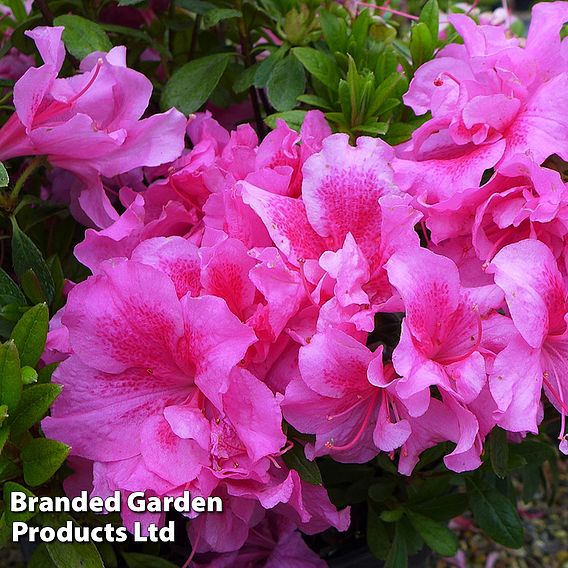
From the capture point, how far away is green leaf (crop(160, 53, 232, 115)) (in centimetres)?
89

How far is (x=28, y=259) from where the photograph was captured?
78cm

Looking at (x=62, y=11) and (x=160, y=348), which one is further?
(x=62, y=11)

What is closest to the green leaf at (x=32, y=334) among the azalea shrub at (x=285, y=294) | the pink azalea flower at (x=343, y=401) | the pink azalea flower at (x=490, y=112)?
the azalea shrub at (x=285, y=294)

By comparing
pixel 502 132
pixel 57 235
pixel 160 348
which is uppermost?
pixel 502 132

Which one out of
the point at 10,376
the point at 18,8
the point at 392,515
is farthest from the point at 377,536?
the point at 18,8

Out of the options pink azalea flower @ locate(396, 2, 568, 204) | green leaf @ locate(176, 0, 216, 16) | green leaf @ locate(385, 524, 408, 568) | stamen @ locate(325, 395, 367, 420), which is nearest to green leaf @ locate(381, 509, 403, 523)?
green leaf @ locate(385, 524, 408, 568)

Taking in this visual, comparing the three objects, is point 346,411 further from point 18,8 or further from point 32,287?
point 18,8

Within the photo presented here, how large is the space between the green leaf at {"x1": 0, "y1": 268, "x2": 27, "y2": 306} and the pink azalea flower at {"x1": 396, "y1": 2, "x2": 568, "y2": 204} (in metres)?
0.37

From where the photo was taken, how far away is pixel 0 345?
2.14ft

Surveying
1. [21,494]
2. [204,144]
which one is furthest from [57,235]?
[21,494]

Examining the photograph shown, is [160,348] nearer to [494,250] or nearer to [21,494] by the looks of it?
[21,494]

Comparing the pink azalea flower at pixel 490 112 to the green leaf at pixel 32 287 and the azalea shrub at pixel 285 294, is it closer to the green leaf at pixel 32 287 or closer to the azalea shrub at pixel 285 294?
the azalea shrub at pixel 285 294

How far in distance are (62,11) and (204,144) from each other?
37cm

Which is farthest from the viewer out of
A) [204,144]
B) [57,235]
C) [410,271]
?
[57,235]
